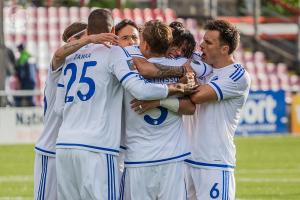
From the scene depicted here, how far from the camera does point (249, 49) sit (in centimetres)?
3500

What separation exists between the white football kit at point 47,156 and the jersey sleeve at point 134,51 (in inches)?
44.8

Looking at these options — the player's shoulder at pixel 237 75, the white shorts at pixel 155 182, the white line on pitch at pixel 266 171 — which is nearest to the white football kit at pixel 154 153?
the white shorts at pixel 155 182

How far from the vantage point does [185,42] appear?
364 inches

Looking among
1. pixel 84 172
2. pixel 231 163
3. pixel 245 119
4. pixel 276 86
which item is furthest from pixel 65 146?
pixel 276 86

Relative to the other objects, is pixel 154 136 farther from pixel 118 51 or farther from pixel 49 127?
pixel 49 127

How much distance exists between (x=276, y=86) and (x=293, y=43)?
15.5 feet

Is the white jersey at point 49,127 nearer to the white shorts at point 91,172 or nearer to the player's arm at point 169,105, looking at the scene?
the white shorts at point 91,172

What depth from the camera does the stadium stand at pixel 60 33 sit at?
31219 mm

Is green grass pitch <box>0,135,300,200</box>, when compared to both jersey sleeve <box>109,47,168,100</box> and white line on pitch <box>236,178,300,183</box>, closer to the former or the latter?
white line on pitch <box>236,178,300,183</box>

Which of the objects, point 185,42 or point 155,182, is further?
→ point 185,42

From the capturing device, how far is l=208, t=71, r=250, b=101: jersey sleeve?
357 inches

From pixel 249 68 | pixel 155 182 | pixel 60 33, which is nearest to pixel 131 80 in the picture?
pixel 155 182

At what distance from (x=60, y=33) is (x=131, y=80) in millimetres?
23931

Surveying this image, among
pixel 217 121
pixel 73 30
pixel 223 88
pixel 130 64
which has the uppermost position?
pixel 73 30
